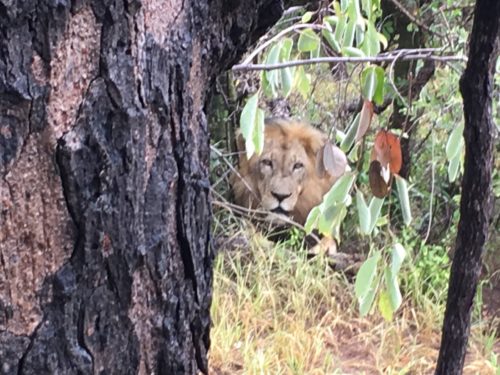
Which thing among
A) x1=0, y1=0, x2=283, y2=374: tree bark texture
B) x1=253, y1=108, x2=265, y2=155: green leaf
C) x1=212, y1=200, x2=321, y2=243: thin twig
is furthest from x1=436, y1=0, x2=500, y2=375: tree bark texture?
x1=212, y1=200, x2=321, y2=243: thin twig

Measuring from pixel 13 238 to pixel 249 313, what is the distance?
2.67 m

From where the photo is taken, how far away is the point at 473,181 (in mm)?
994

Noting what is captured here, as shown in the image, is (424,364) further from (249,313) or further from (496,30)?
Result: (496,30)

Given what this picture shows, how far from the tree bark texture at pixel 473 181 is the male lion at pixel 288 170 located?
2.93 m

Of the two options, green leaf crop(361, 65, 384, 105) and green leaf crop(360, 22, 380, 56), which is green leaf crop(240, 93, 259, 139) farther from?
green leaf crop(360, 22, 380, 56)

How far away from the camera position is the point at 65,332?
830mm

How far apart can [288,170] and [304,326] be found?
92 cm

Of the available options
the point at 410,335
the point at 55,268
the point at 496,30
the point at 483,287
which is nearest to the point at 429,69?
the point at 483,287

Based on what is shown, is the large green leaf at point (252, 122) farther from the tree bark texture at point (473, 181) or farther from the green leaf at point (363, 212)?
the tree bark texture at point (473, 181)

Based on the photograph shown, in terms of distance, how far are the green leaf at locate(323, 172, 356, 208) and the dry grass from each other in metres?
1.61

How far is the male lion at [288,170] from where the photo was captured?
13.2 ft

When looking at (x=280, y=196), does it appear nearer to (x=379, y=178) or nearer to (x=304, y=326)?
(x=304, y=326)

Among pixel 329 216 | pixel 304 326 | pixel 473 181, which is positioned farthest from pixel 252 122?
pixel 304 326

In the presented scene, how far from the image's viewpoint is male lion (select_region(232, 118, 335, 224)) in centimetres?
402
